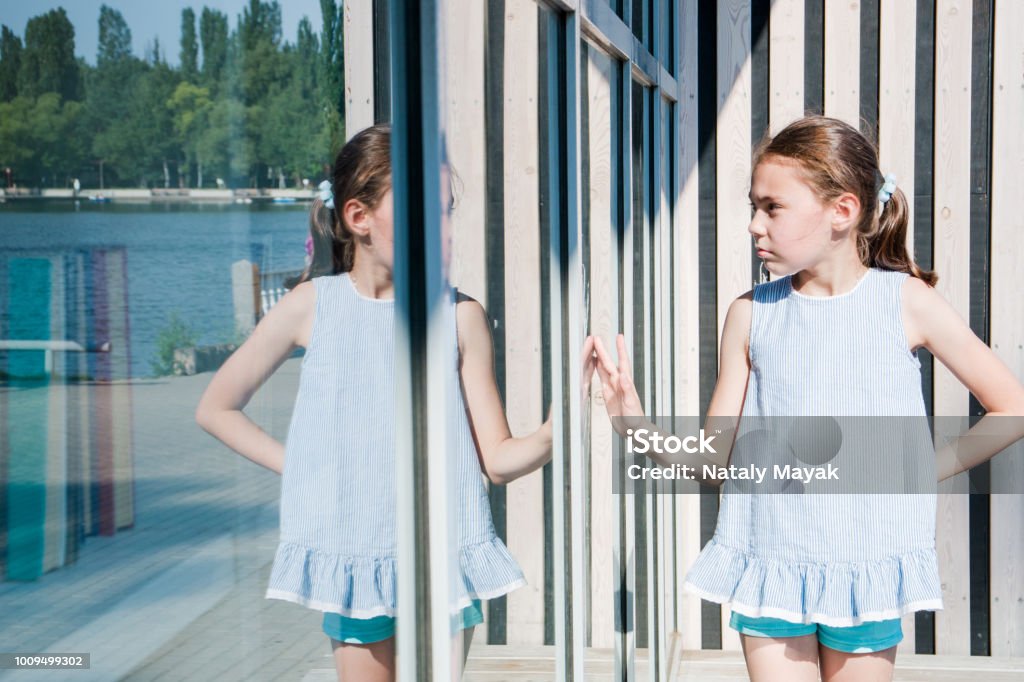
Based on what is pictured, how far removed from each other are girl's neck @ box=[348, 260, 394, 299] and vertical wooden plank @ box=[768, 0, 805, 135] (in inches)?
119

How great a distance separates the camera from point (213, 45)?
59 centimetres

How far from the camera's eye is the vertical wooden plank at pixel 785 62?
372 centimetres

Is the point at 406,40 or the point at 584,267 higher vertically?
the point at 406,40

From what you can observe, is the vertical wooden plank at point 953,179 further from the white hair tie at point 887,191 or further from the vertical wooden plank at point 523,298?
the vertical wooden plank at point 523,298

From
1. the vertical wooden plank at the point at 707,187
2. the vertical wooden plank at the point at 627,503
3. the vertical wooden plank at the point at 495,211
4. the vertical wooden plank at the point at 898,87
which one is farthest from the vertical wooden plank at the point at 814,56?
the vertical wooden plank at the point at 495,211

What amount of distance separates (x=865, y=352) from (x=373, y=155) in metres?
1.46

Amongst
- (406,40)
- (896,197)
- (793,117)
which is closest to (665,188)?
(793,117)

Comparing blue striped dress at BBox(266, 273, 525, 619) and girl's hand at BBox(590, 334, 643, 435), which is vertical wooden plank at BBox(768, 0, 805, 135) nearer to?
girl's hand at BBox(590, 334, 643, 435)

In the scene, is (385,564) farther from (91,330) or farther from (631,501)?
(631,501)

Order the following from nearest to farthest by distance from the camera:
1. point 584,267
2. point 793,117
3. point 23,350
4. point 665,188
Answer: point 23,350 → point 584,267 → point 665,188 → point 793,117

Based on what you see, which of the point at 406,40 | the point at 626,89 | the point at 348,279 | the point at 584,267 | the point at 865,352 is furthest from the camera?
the point at 626,89

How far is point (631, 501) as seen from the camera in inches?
93.4

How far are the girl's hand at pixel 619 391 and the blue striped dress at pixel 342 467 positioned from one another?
3.19ft

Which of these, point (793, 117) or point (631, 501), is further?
point (793, 117)
